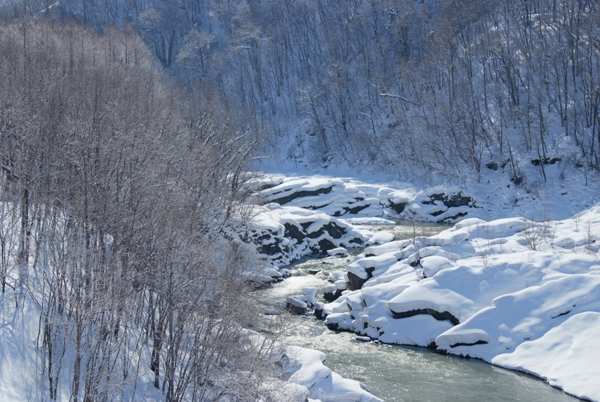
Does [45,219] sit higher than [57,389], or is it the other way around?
[45,219]

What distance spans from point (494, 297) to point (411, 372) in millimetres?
6255

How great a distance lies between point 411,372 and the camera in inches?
973

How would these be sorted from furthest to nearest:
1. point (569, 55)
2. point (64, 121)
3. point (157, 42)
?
1. point (157, 42)
2. point (569, 55)
3. point (64, 121)

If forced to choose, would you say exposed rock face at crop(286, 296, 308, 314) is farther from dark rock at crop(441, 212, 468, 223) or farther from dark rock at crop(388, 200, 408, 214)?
dark rock at crop(388, 200, 408, 214)

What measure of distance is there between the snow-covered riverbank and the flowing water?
2.26 feet

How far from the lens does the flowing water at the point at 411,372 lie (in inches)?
884

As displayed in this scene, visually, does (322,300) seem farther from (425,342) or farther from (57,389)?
(57,389)

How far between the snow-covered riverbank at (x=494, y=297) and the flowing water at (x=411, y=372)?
0.69m

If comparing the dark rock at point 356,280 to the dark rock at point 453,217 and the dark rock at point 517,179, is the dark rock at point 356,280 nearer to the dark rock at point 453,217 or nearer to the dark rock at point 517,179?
the dark rock at point 453,217

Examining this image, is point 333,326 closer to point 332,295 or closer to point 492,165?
point 332,295

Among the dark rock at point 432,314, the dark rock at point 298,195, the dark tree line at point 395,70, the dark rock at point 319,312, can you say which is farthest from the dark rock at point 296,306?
the dark tree line at point 395,70

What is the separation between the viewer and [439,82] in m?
68.7

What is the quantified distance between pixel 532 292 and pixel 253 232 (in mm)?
17368

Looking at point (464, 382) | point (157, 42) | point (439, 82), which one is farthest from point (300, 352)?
point (157, 42)
